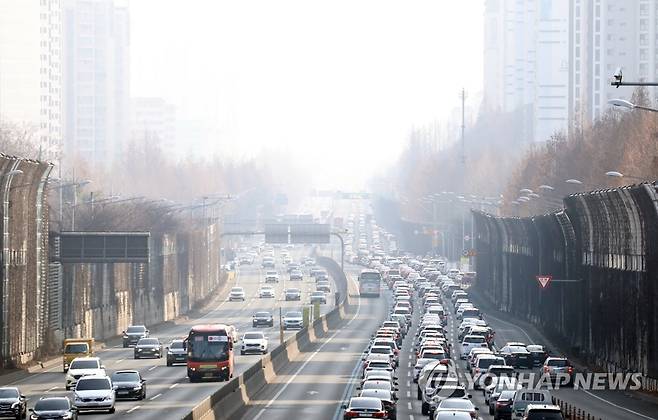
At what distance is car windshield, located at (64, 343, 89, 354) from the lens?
87.5m

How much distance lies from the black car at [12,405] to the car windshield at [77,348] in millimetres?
30679

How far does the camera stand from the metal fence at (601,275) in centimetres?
7731

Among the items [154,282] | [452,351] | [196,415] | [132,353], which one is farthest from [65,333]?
[196,415]

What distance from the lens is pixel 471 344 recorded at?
94812mm

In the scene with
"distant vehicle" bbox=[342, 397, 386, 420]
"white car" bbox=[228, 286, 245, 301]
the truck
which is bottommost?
"white car" bbox=[228, 286, 245, 301]

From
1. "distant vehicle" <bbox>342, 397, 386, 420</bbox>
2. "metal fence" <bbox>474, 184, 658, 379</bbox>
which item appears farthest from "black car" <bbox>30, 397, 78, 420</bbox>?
"metal fence" <bbox>474, 184, 658, 379</bbox>

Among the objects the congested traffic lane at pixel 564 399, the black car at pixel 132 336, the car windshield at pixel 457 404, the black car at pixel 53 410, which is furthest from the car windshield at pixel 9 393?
the black car at pixel 132 336

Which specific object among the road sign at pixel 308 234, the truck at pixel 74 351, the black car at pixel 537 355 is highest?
the road sign at pixel 308 234

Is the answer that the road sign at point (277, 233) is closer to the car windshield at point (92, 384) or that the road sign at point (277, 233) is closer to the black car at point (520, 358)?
the black car at point (520, 358)

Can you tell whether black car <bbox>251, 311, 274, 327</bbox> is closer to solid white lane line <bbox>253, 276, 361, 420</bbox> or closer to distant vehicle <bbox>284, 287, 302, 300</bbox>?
solid white lane line <bbox>253, 276, 361, 420</bbox>

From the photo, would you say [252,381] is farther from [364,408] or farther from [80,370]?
[364,408]

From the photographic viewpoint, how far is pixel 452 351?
336 feet

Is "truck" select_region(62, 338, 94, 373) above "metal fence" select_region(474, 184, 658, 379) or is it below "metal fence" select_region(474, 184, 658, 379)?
below

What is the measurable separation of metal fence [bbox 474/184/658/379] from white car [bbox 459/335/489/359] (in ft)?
17.6
